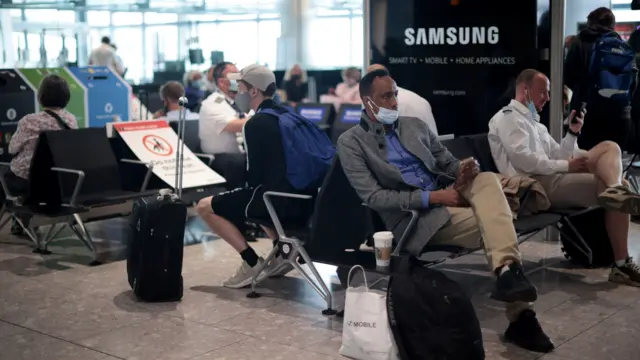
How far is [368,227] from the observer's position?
457cm

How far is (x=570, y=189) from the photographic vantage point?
201 inches

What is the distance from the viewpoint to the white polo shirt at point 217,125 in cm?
684

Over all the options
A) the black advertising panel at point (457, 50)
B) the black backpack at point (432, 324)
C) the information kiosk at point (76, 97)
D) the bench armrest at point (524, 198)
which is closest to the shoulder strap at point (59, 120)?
the information kiosk at point (76, 97)

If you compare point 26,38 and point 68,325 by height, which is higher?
point 26,38

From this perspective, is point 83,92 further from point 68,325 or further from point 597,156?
point 597,156

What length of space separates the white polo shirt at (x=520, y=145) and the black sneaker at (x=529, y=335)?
1.38 meters

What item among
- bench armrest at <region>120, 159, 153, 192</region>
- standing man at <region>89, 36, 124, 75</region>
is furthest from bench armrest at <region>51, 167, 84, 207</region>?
standing man at <region>89, 36, 124, 75</region>

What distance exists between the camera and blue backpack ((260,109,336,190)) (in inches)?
188

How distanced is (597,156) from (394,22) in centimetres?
237

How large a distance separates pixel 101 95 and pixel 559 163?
5.11m

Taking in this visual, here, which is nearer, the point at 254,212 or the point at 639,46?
the point at 254,212

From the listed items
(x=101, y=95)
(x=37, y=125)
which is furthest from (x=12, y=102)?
(x=37, y=125)

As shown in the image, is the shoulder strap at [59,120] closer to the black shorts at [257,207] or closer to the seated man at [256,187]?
the seated man at [256,187]

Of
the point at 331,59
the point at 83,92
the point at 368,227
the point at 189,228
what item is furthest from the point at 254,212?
the point at 331,59
